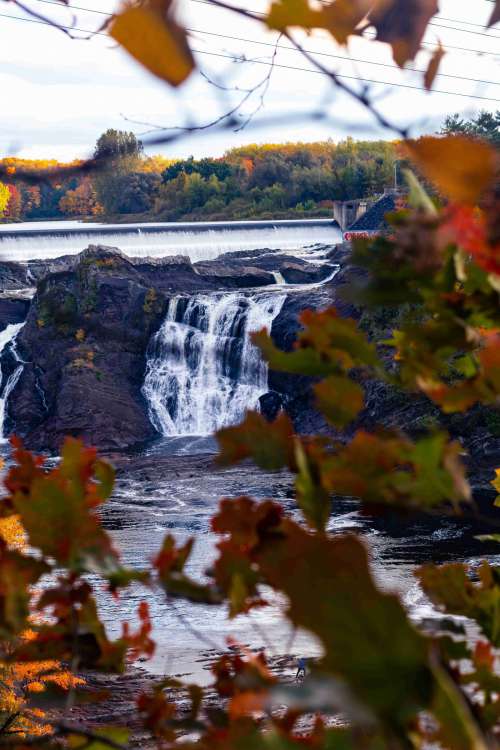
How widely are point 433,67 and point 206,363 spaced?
23.0 meters

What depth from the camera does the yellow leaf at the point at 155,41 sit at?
70 cm

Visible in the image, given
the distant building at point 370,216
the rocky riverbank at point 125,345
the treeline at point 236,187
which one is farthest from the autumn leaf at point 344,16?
the treeline at point 236,187

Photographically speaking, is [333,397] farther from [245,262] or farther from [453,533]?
[245,262]

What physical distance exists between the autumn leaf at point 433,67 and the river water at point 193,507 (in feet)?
1.40

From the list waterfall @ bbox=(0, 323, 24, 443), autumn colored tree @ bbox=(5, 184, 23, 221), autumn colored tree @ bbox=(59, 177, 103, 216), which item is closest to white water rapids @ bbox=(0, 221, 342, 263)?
waterfall @ bbox=(0, 323, 24, 443)

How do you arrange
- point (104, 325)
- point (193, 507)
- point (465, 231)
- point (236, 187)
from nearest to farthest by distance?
point (465, 231) → point (193, 507) → point (104, 325) → point (236, 187)

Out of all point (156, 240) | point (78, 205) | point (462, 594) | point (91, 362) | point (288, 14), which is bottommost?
point (91, 362)

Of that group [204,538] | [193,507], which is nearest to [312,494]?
[204,538]

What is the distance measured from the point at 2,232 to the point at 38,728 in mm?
25808

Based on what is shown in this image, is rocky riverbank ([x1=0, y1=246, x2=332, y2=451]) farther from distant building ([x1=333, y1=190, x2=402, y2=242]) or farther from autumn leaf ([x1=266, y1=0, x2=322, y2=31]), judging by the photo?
autumn leaf ([x1=266, y1=0, x2=322, y2=31])

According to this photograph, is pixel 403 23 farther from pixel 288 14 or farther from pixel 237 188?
pixel 237 188

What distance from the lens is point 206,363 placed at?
78.3 ft

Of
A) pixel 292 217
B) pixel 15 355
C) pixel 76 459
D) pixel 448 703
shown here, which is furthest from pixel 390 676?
pixel 292 217

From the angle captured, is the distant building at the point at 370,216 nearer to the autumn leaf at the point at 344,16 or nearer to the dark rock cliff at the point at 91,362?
the dark rock cliff at the point at 91,362
